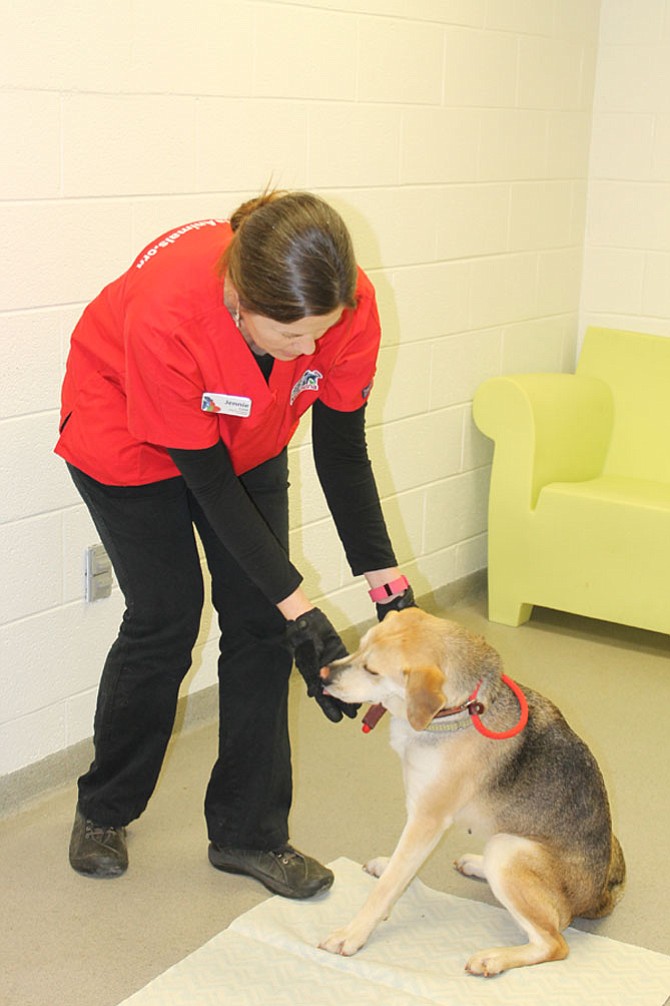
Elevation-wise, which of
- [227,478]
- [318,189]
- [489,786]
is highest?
[318,189]

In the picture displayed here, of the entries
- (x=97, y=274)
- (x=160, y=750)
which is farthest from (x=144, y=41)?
(x=160, y=750)

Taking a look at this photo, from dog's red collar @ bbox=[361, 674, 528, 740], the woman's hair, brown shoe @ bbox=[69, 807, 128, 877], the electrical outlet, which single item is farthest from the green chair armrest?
the woman's hair

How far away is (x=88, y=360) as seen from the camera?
2295 millimetres

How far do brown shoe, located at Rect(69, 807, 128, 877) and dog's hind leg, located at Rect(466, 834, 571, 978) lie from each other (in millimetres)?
756

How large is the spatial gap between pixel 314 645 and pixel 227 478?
1.09ft

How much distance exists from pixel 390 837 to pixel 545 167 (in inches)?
98.5

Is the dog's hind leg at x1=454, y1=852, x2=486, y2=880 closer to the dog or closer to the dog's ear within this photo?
the dog

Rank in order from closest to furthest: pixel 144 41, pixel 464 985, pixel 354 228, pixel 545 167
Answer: pixel 464 985, pixel 144 41, pixel 354 228, pixel 545 167

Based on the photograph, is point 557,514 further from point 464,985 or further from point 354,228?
point 464,985

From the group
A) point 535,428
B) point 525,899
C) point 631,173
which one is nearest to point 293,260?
point 525,899

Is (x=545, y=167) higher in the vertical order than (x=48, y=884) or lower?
higher

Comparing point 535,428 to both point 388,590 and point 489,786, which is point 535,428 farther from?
point 489,786

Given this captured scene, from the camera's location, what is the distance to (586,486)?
402cm

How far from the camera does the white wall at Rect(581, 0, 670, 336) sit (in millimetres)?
4352
